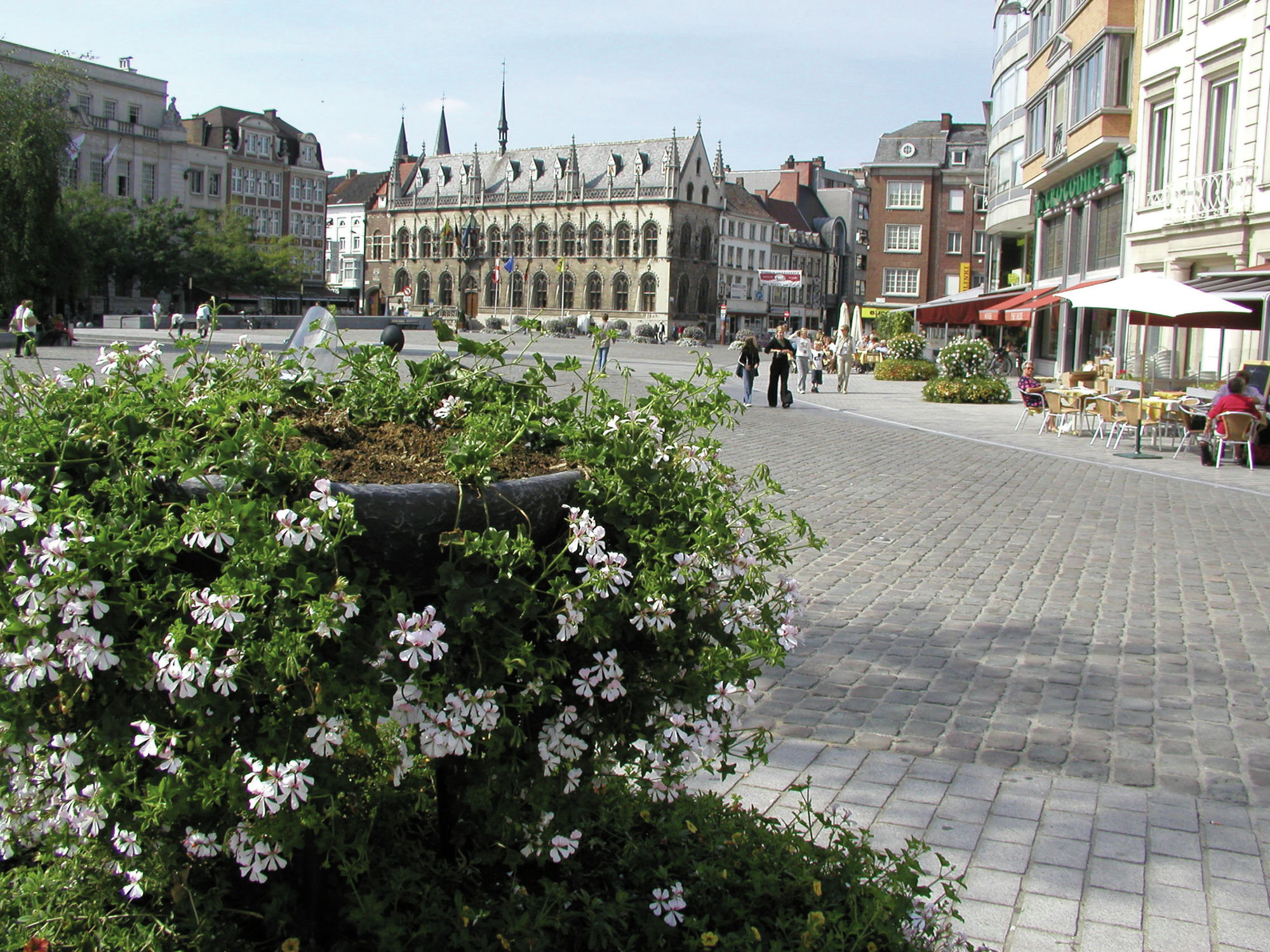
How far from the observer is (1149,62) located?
26219mm

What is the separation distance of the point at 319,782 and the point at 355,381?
3.97 feet

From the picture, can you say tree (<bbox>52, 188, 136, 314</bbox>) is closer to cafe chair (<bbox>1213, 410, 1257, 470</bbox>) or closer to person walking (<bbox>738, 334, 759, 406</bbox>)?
person walking (<bbox>738, 334, 759, 406</bbox>)

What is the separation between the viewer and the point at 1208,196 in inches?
907

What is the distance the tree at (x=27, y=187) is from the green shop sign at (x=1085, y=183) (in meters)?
33.9

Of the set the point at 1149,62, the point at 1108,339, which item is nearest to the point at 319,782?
the point at 1149,62

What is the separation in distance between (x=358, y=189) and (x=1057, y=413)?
4767 inches

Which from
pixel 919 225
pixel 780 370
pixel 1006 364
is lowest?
pixel 780 370

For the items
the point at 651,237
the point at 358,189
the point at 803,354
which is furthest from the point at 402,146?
the point at 803,354

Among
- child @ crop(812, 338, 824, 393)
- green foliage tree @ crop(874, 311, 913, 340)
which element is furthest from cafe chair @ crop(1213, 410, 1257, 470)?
green foliage tree @ crop(874, 311, 913, 340)

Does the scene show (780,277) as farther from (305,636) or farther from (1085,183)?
(305,636)

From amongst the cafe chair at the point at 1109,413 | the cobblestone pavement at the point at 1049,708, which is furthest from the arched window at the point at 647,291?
the cobblestone pavement at the point at 1049,708

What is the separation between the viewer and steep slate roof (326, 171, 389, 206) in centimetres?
12825

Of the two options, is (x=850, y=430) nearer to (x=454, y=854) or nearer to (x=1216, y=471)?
(x=1216, y=471)

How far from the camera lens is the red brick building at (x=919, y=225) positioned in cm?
7588
